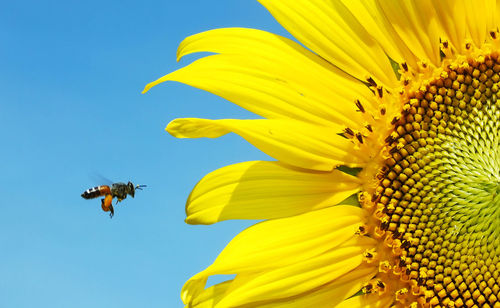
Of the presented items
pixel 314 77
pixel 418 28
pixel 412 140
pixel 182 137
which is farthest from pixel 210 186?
pixel 418 28

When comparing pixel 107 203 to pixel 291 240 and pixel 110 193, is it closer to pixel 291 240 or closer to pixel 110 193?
pixel 110 193

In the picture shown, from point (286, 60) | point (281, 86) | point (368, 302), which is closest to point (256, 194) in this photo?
point (281, 86)

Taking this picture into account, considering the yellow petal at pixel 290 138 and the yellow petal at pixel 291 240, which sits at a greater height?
the yellow petal at pixel 290 138

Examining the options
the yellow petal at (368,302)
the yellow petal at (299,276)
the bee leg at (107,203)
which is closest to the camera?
the yellow petal at (299,276)

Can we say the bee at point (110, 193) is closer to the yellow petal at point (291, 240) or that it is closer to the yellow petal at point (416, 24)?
the yellow petal at point (291, 240)

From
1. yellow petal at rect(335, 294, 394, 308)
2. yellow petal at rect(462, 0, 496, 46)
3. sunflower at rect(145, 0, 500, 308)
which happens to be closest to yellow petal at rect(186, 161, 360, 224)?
sunflower at rect(145, 0, 500, 308)

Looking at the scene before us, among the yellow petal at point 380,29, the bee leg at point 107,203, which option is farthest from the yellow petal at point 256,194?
the bee leg at point 107,203
